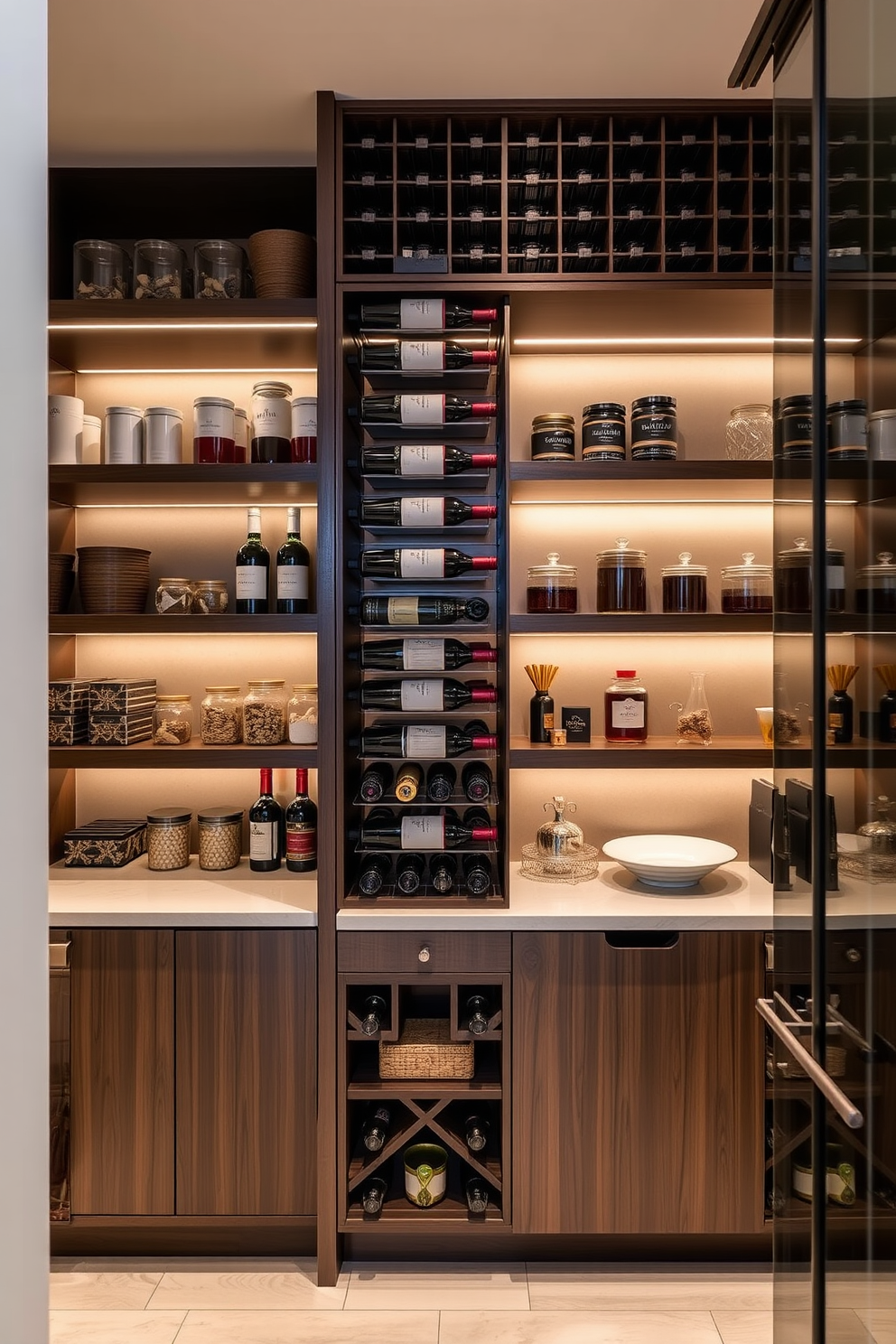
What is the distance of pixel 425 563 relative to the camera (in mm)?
2170

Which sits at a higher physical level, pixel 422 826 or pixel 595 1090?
pixel 422 826

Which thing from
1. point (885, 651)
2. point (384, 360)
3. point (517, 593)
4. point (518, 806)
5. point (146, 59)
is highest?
point (146, 59)

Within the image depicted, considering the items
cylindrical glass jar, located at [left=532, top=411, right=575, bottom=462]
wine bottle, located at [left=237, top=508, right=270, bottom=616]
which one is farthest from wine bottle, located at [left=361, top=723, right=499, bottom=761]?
cylindrical glass jar, located at [left=532, top=411, right=575, bottom=462]

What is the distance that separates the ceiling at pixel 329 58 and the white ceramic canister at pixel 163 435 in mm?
702

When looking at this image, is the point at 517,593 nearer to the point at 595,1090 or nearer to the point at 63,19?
the point at 595,1090

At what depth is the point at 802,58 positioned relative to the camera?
1.24 metres

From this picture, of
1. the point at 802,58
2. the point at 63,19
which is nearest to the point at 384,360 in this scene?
the point at 63,19

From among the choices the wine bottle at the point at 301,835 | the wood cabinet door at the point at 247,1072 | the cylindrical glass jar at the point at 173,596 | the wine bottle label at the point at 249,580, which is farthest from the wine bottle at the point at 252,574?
the wood cabinet door at the point at 247,1072

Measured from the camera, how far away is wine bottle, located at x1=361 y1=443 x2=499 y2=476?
218 centimetres

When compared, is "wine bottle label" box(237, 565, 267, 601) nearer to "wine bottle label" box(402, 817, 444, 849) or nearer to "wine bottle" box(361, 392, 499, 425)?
"wine bottle" box(361, 392, 499, 425)

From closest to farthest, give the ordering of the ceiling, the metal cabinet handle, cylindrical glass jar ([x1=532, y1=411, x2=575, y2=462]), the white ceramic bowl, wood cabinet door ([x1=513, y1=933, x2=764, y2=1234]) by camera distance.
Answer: the metal cabinet handle < the ceiling < wood cabinet door ([x1=513, y1=933, x2=764, y2=1234]) < the white ceramic bowl < cylindrical glass jar ([x1=532, y1=411, x2=575, y2=462])

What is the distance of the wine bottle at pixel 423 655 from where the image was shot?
218 centimetres

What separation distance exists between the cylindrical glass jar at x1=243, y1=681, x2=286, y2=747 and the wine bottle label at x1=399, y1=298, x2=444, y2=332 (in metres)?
1.01

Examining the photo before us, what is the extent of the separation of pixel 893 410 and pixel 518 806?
188cm
